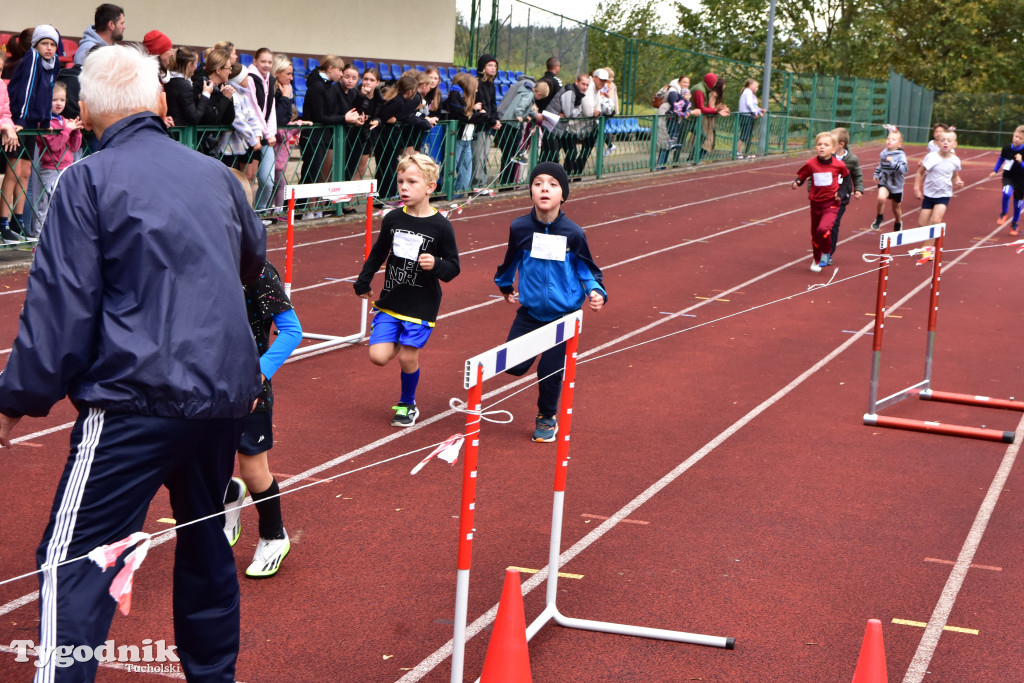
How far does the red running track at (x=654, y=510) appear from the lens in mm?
4723

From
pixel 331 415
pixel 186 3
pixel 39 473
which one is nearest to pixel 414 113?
pixel 186 3

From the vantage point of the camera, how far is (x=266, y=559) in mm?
5199

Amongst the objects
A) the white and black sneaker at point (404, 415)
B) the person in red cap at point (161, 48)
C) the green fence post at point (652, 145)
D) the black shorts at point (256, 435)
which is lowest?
the white and black sneaker at point (404, 415)

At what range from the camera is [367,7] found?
24.7m

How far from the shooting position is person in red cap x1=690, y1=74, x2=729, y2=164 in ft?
96.0

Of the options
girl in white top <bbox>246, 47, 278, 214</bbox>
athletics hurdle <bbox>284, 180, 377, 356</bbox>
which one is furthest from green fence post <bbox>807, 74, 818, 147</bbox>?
athletics hurdle <bbox>284, 180, 377, 356</bbox>

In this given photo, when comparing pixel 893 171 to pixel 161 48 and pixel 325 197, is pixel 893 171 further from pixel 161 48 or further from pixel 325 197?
pixel 325 197

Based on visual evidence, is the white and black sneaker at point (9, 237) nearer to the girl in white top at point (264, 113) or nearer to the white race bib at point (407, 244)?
the girl in white top at point (264, 113)

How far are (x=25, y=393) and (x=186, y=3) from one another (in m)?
17.8

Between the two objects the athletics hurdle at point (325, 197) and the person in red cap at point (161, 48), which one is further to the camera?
the person in red cap at point (161, 48)

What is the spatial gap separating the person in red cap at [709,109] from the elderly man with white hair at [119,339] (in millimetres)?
26730

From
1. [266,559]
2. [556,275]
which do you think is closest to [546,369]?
[556,275]

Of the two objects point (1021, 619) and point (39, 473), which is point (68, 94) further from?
point (1021, 619)

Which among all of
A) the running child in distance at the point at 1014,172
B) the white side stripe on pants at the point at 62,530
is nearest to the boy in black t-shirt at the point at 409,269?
the white side stripe on pants at the point at 62,530
